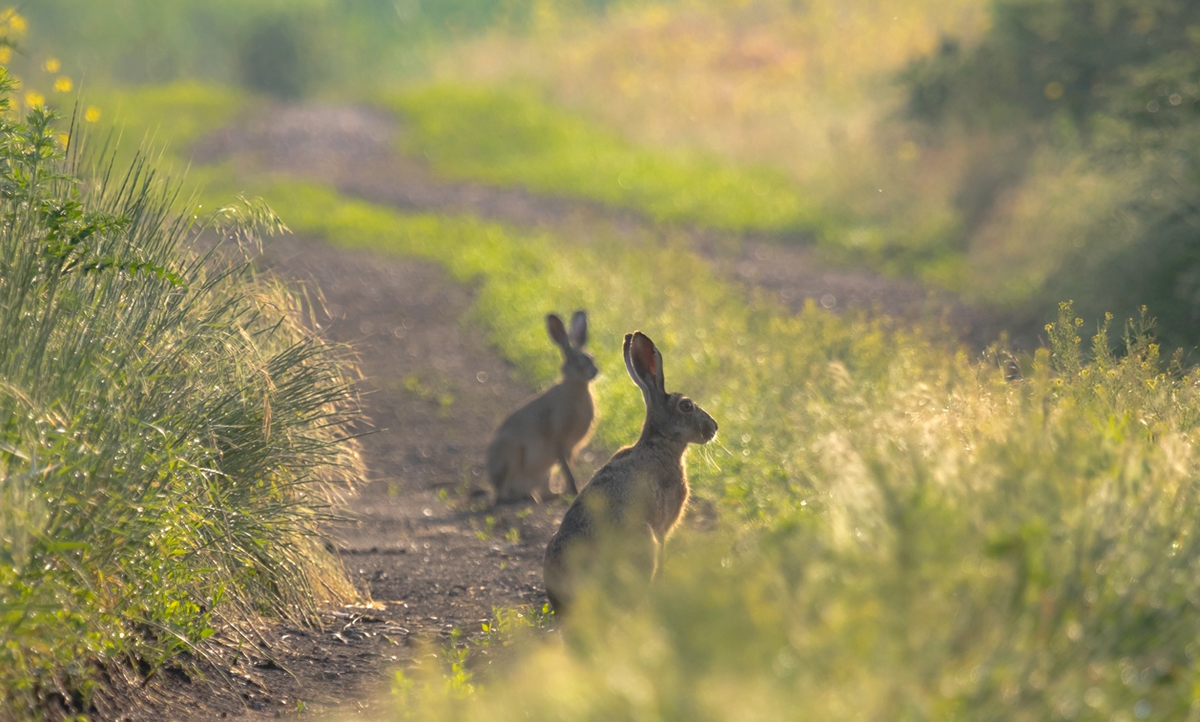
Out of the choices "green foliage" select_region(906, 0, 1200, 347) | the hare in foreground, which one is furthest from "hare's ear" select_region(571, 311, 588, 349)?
"green foliage" select_region(906, 0, 1200, 347)

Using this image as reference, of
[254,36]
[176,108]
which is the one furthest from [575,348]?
[254,36]

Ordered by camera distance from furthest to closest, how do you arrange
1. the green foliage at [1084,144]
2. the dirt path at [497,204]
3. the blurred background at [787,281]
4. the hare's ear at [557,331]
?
the dirt path at [497,204] → the green foliage at [1084,144] → the hare's ear at [557,331] → the blurred background at [787,281]

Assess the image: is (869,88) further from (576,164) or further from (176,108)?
(176,108)

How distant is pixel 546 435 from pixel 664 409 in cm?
245

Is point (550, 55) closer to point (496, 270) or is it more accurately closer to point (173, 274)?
point (496, 270)

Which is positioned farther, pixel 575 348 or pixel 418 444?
pixel 418 444

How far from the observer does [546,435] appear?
8.70 m

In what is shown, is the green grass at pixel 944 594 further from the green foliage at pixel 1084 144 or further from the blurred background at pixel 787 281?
the green foliage at pixel 1084 144

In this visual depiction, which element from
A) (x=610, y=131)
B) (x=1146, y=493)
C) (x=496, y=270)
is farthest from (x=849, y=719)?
(x=610, y=131)

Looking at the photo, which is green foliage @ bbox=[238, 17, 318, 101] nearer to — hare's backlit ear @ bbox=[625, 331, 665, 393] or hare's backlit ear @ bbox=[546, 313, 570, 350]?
hare's backlit ear @ bbox=[546, 313, 570, 350]

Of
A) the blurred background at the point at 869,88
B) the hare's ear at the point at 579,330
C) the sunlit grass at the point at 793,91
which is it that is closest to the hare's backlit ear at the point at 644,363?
the hare's ear at the point at 579,330

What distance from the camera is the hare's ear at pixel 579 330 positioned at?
912cm

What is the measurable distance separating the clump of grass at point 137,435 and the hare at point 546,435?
2.13 metres

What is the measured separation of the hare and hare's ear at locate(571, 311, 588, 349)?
112 mm
